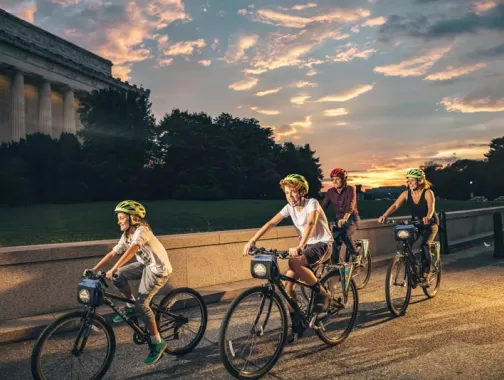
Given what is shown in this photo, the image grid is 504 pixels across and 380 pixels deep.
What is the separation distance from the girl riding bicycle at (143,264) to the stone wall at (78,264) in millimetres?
2429

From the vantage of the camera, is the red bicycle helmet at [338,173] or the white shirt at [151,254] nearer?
the white shirt at [151,254]

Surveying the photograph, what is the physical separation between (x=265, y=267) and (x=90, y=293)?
66.1 inches

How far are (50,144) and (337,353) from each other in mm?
44455

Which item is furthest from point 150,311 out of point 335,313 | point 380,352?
point 380,352

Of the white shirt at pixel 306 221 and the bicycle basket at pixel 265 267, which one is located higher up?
the white shirt at pixel 306 221

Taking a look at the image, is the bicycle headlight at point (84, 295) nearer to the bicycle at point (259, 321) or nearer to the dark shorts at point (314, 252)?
the bicycle at point (259, 321)

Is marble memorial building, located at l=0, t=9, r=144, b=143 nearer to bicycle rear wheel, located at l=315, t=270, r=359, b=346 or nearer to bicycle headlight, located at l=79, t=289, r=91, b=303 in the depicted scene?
bicycle headlight, located at l=79, t=289, r=91, b=303

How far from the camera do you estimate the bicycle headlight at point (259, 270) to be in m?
4.84

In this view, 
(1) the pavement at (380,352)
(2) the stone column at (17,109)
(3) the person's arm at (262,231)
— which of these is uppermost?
(2) the stone column at (17,109)

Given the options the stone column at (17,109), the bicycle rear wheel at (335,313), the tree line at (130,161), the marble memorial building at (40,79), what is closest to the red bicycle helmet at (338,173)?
the bicycle rear wheel at (335,313)

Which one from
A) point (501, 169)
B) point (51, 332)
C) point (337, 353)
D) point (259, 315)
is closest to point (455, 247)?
point (337, 353)

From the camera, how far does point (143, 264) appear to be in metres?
5.31

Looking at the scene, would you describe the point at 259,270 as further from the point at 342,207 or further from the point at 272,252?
the point at 342,207

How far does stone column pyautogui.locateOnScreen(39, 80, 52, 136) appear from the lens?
6812cm
